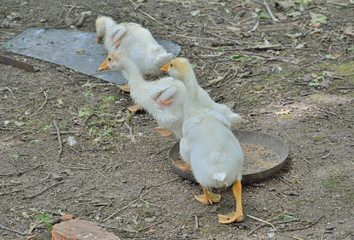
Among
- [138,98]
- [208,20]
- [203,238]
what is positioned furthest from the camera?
[208,20]

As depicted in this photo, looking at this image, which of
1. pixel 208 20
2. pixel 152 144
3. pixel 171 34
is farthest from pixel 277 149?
pixel 208 20

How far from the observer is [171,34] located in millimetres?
8914

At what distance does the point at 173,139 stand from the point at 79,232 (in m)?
2.48

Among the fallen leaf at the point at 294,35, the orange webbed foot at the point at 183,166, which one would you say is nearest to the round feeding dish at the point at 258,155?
the orange webbed foot at the point at 183,166

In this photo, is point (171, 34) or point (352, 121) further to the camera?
point (171, 34)

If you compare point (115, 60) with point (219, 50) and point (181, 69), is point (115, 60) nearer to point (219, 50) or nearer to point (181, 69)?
point (181, 69)

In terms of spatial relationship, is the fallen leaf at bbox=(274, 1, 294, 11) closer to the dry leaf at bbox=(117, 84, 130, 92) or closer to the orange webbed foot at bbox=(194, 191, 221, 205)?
the dry leaf at bbox=(117, 84, 130, 92)

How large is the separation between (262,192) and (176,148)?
49.7 inches

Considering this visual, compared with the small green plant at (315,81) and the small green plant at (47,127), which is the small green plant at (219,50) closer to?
the small green plant at (315,81)

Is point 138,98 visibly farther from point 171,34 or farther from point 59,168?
point 171,34

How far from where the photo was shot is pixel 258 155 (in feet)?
17.6

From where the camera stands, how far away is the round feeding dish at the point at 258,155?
4.77 m

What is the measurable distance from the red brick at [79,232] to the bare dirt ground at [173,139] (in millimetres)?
410

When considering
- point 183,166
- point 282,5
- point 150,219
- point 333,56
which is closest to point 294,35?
point 333,56
